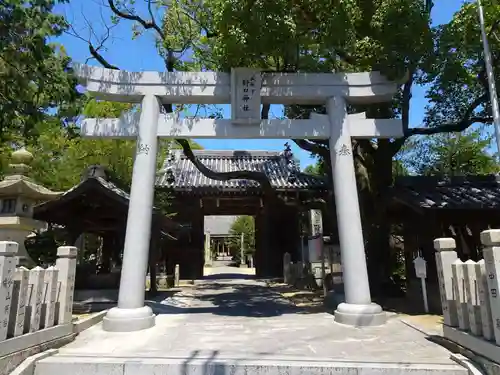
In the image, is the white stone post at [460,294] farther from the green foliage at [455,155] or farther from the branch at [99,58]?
the green foliage at [455,155]

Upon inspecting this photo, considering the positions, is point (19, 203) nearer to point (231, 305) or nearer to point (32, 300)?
point (32, 300)

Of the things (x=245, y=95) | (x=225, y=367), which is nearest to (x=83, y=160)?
(x=245, y=95)

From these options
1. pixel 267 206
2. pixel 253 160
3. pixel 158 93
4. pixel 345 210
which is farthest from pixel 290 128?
pixel 253 160

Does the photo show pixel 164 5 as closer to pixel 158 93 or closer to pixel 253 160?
pixel 158 93

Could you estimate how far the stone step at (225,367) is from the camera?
4422 mm

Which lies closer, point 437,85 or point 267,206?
point 437,85

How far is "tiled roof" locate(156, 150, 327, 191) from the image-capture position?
59.0ft

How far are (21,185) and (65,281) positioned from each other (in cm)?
458

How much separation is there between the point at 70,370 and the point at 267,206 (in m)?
A: 15.2

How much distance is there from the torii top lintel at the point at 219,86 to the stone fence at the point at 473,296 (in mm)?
3980

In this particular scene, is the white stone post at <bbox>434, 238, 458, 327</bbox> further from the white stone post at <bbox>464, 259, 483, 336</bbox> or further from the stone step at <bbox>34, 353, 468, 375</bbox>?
the stone step at <bbox>34, 353, 468, 375</bbox>

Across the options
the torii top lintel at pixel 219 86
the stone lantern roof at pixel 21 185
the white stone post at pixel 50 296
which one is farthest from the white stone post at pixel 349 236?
the stone lantern roof at pixel 21 185

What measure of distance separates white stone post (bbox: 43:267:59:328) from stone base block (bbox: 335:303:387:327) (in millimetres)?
5094

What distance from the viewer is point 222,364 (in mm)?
4598
